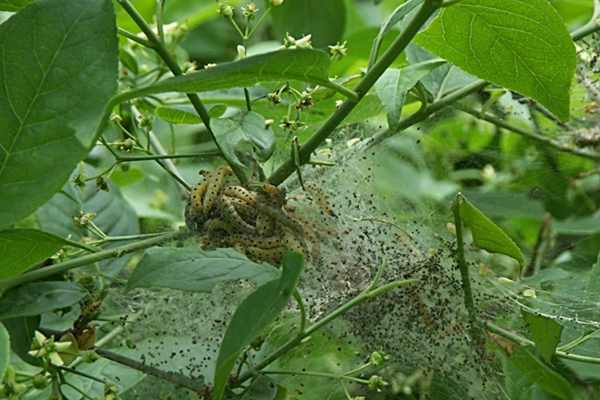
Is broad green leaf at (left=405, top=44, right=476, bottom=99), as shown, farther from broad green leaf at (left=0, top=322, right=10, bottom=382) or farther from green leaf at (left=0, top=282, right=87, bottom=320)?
broad green leaf at (left=0, top=322, right=10, bottom=382)

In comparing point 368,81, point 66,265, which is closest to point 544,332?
point 368,81

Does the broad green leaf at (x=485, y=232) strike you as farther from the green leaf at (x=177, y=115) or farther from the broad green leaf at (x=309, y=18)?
the broad green leaf at (x=309, y=18)

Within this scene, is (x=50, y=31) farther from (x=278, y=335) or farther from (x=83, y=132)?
(x=278, y=335)

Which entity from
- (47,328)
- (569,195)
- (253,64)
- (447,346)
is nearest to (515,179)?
(569,195)

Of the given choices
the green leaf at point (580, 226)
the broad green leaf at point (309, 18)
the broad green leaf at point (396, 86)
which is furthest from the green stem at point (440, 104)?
the broad green leaf at point (309, 18)

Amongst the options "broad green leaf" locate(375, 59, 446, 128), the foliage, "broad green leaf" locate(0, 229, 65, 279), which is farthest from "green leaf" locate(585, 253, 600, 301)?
"broad green leaf" locate(0, 229, 65, 279)

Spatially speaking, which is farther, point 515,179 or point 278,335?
point 515,179
